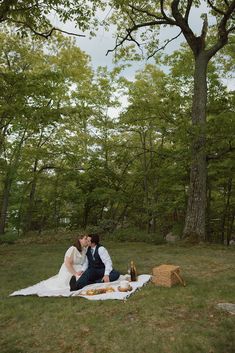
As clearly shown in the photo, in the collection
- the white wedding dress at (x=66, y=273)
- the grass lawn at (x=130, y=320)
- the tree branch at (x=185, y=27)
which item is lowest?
the grass lawn at (x=130, y=320)

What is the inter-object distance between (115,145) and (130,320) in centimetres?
1161

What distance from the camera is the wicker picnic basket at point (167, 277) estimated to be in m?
5.97

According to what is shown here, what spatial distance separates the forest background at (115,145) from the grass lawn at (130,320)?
6.02 m

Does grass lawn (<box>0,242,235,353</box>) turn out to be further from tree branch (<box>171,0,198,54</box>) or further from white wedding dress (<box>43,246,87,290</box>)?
tree branch (<box>171,0,198,54</box>)

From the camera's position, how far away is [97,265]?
265 inches

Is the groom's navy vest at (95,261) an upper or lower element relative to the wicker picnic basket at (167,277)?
upper

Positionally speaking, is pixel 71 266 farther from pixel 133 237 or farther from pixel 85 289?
pixel 133 237

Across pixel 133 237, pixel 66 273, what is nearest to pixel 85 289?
pixel 66 273

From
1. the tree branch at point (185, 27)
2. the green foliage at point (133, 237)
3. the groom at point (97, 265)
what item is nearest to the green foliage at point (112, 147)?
the green foliage at point (133, 237)

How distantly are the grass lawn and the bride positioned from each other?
2.12 ft

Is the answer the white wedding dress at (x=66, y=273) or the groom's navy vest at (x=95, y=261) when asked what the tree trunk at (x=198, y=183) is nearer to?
the groom's navy vest at (x=95, y=261)

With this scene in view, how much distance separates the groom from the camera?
21.2 ft

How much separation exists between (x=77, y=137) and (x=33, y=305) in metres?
13.1

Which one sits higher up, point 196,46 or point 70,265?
point 196,46
